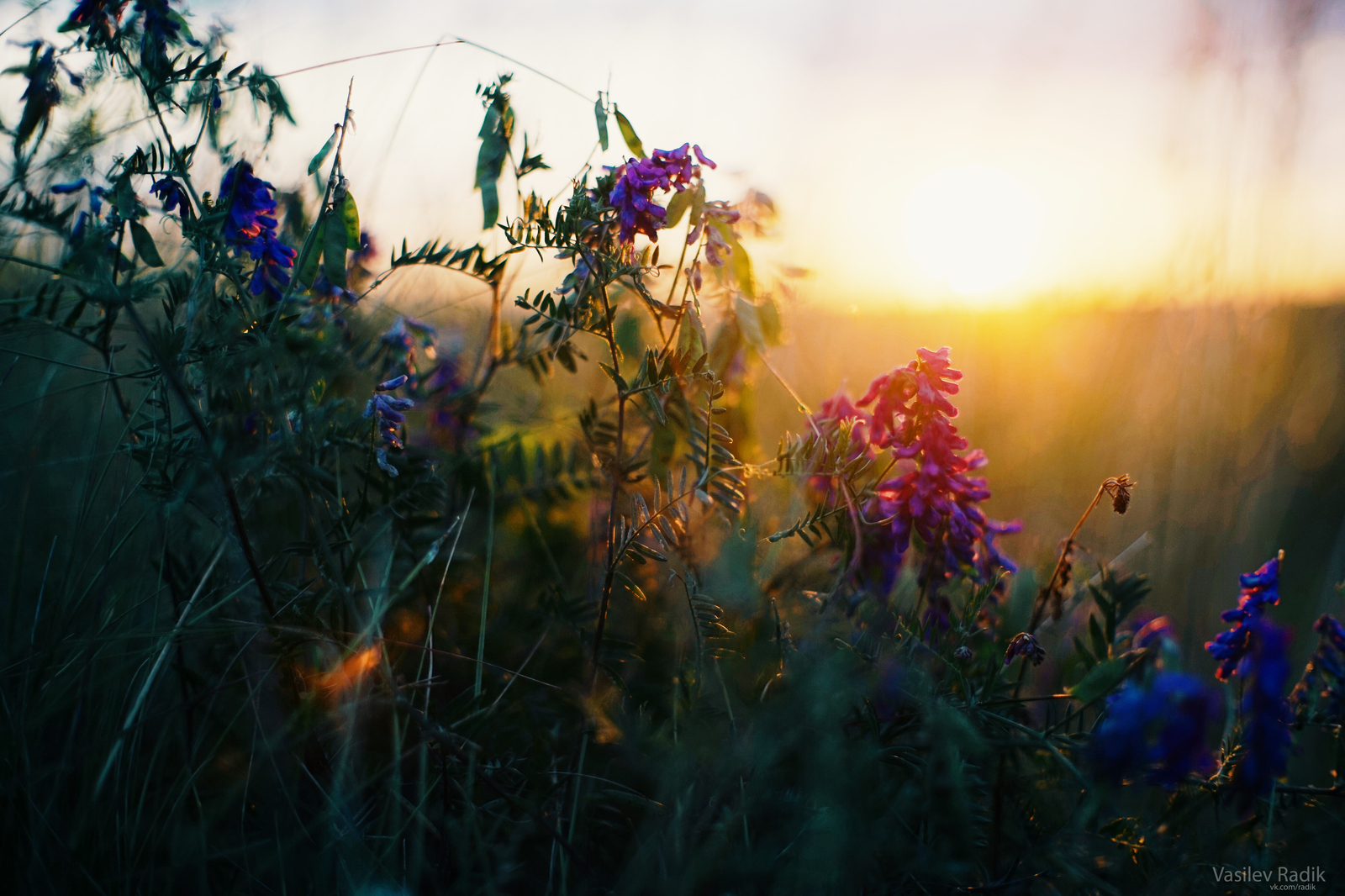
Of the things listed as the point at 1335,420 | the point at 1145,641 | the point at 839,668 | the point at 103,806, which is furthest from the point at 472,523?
the point at 1335,420

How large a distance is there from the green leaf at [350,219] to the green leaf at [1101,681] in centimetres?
108

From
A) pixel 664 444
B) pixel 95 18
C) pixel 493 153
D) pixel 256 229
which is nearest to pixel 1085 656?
pixel 664 444

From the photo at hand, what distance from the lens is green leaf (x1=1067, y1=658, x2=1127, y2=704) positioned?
0.81 metres

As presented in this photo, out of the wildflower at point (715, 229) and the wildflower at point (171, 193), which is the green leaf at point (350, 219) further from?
the wildflower at point (715, 229)

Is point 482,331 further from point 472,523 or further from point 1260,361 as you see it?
point 1260,361

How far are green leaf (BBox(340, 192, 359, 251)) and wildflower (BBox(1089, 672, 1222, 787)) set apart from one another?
1048 mm

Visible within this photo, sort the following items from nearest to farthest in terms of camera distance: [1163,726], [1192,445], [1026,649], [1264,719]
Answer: [1163,726]
[1264,719]
[1026,649]
[1192,445]

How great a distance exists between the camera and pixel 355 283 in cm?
147

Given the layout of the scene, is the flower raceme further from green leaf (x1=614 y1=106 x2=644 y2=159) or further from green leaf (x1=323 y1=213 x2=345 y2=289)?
green leaf (x1=323 y1=213 x2=345 y2=289)

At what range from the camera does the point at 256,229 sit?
1066 millimetres

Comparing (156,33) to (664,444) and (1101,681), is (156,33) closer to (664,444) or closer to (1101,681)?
(664,444)

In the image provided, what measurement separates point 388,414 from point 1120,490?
1.03 m

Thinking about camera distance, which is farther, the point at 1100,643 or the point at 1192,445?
the point at 1192,445

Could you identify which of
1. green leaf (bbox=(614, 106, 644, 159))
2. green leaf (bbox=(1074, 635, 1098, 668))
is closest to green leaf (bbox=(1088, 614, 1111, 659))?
green leaf (bbox=(1074, 635, 1098, 668))
